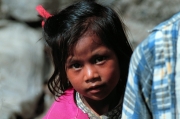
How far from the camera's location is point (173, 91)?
4.33 feet

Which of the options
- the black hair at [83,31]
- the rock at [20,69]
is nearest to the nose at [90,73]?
Result: the black hair at [83,31]

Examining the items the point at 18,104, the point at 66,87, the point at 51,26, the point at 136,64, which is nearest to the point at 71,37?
the point at 51,26

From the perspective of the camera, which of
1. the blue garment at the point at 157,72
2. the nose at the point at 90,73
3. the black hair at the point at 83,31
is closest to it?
the blue garment at the point at 157,72

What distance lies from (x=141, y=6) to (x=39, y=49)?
88cm

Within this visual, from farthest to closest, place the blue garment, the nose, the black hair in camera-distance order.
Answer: the black hair, the nose, the blue garment

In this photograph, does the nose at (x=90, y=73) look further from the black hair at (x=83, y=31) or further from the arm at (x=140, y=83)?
the arm at (x=140, y=83)

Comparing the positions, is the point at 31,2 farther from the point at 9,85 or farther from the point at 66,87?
the point at 66,87

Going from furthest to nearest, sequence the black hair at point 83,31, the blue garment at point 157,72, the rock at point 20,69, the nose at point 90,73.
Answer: the rock at point 20,69 < the black hair at point 83,31 < the nose at point 90,73 < the blue garment at point 157,72

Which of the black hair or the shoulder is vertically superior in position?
the shoulder

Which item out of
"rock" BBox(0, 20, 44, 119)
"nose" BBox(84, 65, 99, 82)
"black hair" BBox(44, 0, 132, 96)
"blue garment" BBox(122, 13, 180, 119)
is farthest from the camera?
"rock" BBox(0, 20, 44, 119)

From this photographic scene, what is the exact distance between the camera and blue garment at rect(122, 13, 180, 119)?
1322 mm

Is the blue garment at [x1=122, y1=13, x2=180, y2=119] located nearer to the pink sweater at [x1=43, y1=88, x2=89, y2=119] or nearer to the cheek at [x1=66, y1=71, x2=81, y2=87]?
the cheek at [x1=66, y1=71, x2=81, y2=87]

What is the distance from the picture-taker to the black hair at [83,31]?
2.00 meters

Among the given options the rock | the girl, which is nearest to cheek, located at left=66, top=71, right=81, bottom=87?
the girl
